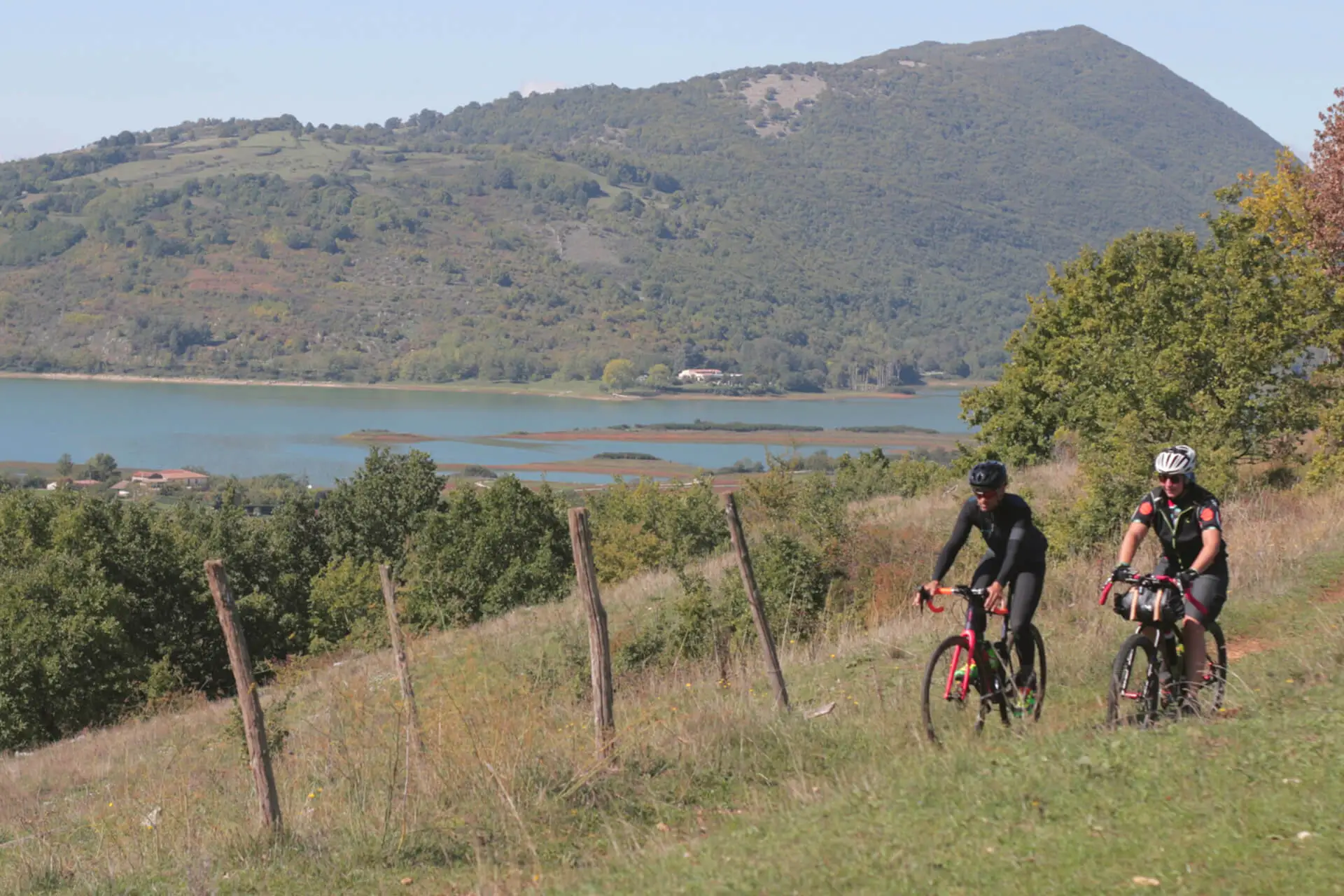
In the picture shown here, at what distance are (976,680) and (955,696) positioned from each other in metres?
0.18

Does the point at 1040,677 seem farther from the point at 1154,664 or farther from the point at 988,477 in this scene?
the point at 988,477

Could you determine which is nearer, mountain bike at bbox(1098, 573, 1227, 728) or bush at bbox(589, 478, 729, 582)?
mountain bike at bbox(1098, 573, 1227, 728)

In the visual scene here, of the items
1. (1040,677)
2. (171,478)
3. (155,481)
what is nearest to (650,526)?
(1040,677)

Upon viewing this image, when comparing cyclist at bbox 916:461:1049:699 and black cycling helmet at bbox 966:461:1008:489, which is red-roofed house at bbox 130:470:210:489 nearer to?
cyclist at bbox 916:461:1049:699

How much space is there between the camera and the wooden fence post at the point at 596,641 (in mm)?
7508

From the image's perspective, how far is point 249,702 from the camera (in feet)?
22.7

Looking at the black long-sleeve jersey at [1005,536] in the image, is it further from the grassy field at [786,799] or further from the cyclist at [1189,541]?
the grassy field at [786,799]

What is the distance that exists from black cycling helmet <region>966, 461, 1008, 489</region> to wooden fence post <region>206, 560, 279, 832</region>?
4028mm

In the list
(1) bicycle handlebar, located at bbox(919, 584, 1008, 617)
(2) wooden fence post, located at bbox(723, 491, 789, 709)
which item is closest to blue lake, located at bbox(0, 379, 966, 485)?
(2) wooden fence post, located at bbox(723, 491, 789, 709)

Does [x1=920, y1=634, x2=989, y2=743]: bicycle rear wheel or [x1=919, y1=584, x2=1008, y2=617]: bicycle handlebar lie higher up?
[x1=919, y1=584, x2=1008, y2=617]: bicycle handlebar

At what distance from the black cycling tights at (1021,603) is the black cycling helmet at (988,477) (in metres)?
0.47

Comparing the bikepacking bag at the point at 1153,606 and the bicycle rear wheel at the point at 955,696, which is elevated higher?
the bikepacking bag at the point at 1153,606

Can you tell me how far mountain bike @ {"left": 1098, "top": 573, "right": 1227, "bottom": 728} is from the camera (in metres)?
6.77

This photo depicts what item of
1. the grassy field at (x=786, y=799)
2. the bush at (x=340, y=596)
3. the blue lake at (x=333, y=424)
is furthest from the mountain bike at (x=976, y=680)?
the blue lake at (x=333, y=424)
